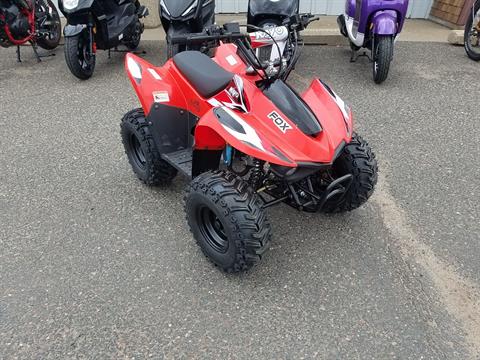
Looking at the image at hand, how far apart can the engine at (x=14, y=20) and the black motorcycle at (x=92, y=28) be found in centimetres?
71

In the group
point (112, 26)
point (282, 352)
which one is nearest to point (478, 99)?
point (282, 352)

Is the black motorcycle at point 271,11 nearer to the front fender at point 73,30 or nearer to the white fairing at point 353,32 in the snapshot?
the white fairing at point 353,32

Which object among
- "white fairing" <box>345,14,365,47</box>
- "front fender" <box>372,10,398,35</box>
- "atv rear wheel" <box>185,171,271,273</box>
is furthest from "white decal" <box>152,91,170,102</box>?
"white fairing" <box>345,14,365,47</box>

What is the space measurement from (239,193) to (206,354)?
82 centimetres

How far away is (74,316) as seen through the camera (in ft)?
7.11

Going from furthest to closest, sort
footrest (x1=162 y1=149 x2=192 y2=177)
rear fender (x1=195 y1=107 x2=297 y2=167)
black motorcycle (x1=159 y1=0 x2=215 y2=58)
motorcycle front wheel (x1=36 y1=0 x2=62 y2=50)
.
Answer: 1. motorcycle front wheel (x1=36 y1=0 x2=62 y2=50)
2. black motorcycle (x1=159 y1=0 x2=215 y2=58)
3. footrest (x1=162 y1=149 x2=192 y2=177)
4. rear fender (x1=195 y1=107 x2=297 y2=167)

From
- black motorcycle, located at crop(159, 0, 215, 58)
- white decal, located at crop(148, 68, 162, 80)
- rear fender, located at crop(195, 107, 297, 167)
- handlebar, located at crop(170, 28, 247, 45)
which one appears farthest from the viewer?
black motorcycle, located at crop(159, 0, 215, 58)

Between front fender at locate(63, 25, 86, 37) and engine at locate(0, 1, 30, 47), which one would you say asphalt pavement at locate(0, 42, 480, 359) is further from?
engine at locate(0, 1, 30, 47)

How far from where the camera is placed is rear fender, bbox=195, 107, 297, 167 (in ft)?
6.29

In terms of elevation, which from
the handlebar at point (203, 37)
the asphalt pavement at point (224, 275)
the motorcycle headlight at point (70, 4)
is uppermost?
the handlebar at point (203, 37)

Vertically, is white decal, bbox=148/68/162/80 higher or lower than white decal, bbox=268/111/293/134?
lower

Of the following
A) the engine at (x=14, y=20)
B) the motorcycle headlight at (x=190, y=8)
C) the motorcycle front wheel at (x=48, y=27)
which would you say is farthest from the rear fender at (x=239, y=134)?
the motorcycle front wheel at (x=48, y=27)

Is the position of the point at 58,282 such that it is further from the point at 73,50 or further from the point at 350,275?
the point at 73,50

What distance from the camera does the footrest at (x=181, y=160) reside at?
2660 mm
